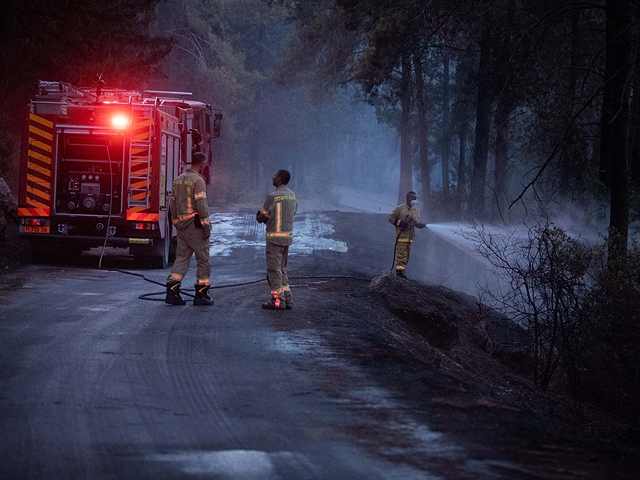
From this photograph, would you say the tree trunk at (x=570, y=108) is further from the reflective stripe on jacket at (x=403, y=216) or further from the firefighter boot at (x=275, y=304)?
the firefighter boot at (x=275, y=304)

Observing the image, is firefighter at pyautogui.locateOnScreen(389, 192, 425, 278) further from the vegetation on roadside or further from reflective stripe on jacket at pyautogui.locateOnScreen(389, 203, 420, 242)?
the vegetation on roadside

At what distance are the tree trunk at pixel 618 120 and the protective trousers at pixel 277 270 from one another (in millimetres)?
5168

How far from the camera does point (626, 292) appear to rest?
998cm

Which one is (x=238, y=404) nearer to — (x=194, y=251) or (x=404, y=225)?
(x=194, y=251)

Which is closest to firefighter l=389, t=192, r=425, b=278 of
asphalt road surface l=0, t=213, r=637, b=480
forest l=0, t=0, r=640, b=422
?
forest l=0, t=0, r=640, b=422

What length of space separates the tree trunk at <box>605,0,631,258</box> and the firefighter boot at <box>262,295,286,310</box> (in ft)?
17.1

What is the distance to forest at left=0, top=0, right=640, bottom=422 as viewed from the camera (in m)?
10.5

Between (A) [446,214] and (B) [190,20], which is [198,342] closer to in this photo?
(A) [446,214]

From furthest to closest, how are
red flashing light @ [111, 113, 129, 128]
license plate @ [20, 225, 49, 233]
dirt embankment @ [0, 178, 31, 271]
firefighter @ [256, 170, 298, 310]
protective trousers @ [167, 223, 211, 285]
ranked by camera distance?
1. dirt embankment @ [0, 178, 31, 271]
2. license plate @ [20, 225, 49, 233]
3. red flashing light @ [111, 113, 129, 128]
4. protective trousers @ [167, 223, 211, 285]
5. firefighter @ [256, 170, 298, 310]

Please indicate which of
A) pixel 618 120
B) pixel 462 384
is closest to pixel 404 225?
pixel 618 120

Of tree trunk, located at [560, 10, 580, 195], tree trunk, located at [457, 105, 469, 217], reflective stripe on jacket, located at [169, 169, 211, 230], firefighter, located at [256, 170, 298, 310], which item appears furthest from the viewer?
tree trunk, located at [457, 105, 469, 217]

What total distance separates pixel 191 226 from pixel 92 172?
5397 millimetres

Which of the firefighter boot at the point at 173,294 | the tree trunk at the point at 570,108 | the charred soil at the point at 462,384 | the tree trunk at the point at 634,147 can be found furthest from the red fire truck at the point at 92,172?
the tree trunk at the point at 634,147

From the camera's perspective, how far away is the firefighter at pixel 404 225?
534 inches
